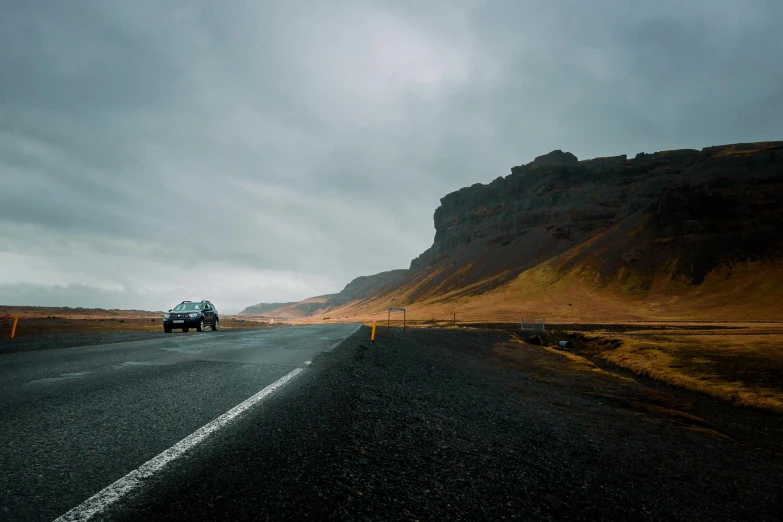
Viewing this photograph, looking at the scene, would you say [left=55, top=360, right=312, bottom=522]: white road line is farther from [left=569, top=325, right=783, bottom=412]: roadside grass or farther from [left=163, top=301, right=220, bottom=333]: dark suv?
[left=163, top=301, right=220, bottom=333]: dark suv

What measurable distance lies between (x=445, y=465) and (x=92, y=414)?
191 inches

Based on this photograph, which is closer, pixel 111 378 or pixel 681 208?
pixel 111 378

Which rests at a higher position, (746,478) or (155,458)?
(155,458)

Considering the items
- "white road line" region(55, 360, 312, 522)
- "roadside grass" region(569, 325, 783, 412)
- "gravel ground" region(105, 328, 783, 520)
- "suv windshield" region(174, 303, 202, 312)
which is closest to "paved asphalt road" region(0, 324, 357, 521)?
"white road line" region(55, 360, 312, 522)

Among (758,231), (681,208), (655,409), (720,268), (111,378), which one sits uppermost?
(681,208)

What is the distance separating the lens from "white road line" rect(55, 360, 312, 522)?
9.45ft

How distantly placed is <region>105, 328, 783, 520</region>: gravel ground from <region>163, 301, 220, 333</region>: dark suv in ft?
78.0

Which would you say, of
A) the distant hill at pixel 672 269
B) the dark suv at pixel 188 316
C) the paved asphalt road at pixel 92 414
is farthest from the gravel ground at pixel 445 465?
the distant hill at pixel 672 269

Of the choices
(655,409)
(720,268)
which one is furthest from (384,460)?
(720,268)

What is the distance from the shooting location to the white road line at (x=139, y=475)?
288 cm

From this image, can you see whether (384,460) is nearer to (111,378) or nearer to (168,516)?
(168,516)

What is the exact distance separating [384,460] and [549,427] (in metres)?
4.57

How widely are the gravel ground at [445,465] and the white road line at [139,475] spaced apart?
0.13 meters

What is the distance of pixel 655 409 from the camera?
12.2m
